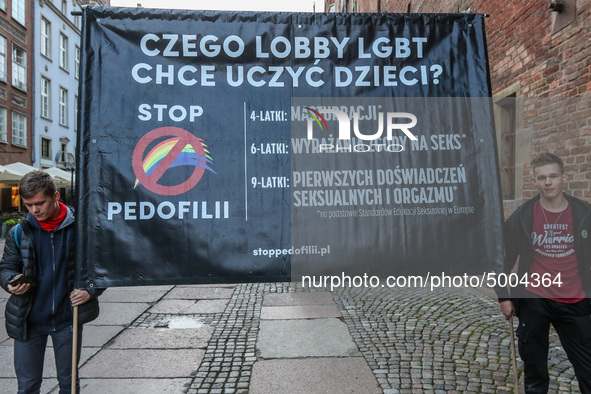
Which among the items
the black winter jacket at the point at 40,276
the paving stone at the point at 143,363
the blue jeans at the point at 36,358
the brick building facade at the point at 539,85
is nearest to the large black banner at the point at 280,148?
the black winter jacket at the point at 40,276

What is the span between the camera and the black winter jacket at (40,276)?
2852 mm

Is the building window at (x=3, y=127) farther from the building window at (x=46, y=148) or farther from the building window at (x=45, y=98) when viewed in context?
the building window at (x=45, y=98)

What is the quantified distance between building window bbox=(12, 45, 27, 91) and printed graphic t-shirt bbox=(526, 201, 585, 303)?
90.5ft

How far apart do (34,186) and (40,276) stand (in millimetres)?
599

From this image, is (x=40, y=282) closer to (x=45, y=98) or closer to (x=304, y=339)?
(x=304, y=339)


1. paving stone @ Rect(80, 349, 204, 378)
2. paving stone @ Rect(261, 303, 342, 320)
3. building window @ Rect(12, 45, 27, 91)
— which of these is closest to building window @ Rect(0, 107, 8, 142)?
building window @ Rect(12, 45, 27, 91)

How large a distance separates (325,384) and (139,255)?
2.17m

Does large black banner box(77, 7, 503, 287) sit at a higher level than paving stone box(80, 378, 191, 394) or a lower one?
higher

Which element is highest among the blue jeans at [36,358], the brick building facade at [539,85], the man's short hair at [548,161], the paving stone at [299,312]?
the brick building facade at [539,85]

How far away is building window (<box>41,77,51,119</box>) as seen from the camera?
27.8 m

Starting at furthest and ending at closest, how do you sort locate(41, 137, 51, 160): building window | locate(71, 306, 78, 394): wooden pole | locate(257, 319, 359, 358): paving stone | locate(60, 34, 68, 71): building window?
locate(60, 34, 68, 71): building window, locate(41, 137, 51, 160): building window, locate(257, 319, 359, 358): paving stone, locate(71, 306, 78, 394): wooden pole

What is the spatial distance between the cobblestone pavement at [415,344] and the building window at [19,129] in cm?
2282

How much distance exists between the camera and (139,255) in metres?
2.73

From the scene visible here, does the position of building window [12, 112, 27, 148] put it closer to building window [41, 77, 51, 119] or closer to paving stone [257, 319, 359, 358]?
building window [41, 77, 51, 119]
